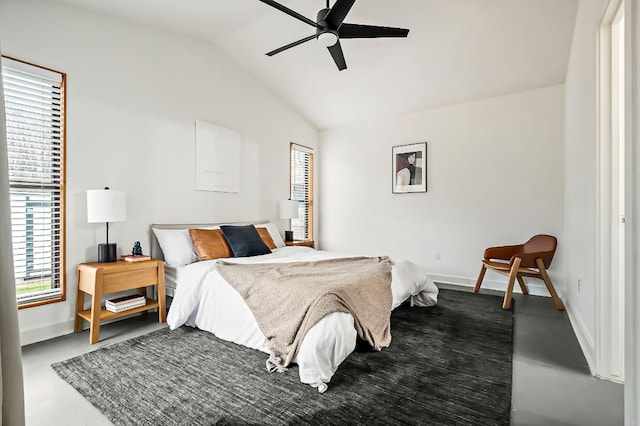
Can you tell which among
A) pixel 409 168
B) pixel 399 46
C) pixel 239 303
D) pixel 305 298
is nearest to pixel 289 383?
pixel 305 298

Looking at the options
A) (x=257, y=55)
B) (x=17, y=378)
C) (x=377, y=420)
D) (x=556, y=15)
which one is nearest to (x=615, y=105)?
(x=556, y=15)

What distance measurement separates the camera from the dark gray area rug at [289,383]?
1729 millimetres

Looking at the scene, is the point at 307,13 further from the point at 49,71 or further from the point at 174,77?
the point at 49,71

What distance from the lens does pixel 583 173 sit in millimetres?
2744

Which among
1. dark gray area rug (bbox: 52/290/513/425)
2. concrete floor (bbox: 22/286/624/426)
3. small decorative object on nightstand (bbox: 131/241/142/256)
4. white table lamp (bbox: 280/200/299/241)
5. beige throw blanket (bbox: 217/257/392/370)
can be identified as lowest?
concrete floor (bbox: 22/286/624/426)

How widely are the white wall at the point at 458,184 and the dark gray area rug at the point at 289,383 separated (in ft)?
6.62

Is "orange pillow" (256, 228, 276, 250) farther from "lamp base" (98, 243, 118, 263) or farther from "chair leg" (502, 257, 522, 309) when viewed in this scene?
"chair leg" (502, 257, 522, 309)

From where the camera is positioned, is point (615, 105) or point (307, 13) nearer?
point (615, 105)

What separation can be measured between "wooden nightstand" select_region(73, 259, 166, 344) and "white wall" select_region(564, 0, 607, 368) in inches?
139

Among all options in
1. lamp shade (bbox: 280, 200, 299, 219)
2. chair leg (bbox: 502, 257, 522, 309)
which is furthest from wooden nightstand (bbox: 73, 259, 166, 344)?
chair leg (bbox: 502, 257, 522, 309)

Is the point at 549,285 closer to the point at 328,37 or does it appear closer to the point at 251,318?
the point at 251,318

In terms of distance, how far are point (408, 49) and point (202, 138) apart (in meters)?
2.69

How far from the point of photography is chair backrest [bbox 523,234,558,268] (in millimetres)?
3666

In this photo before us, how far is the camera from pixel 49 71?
2811 mm
